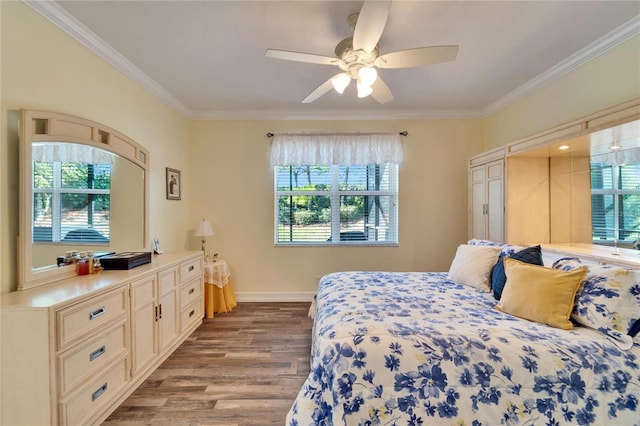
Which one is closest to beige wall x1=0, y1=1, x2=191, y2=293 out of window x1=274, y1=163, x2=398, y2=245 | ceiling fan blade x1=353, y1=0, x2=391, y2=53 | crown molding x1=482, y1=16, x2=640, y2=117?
window x1=274, y1=163, x2=398, y2=245

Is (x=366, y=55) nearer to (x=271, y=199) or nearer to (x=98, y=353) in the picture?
(x=271, y=199)

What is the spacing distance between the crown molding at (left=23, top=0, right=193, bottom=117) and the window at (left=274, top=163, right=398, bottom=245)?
1749mm

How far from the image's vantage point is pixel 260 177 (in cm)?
379

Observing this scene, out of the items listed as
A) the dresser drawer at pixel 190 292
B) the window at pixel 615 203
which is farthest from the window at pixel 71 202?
the window at pixel 615 203

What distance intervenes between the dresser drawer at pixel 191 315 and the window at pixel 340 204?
1.31 meters

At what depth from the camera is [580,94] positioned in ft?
7.95

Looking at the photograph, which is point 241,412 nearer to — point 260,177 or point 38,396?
point 38,396

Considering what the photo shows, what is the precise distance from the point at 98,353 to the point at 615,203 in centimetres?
402

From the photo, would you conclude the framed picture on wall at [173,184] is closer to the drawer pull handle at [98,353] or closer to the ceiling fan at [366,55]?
the drawer pull handle at [98,353]

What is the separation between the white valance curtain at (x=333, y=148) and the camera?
3688 millimetres

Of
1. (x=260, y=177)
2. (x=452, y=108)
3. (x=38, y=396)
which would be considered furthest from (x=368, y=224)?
(x=38, y=396)

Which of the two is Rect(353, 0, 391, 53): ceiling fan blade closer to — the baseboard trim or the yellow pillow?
the yellow pillow

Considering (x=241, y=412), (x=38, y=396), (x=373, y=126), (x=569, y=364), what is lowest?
(x=241, y=412)

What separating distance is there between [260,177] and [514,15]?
3.01 meters
